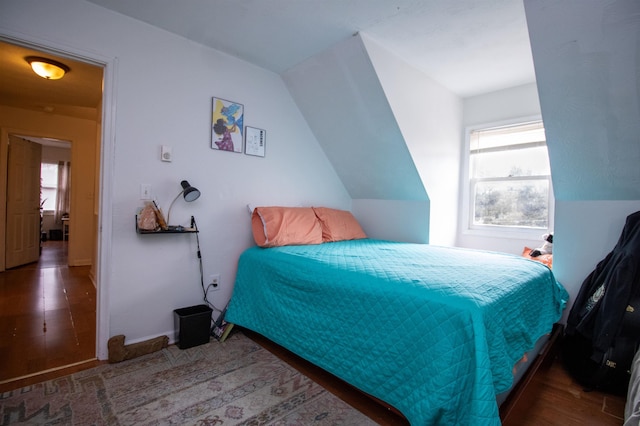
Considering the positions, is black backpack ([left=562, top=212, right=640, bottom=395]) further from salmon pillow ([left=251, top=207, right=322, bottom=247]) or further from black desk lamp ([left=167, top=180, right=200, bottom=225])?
black desk lamp ([left=167, top=180, right=200, bottom=225])

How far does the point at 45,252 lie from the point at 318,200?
589 centimetres

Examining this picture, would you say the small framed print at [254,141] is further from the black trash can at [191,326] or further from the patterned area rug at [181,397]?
the patterned area rug at [181,397]

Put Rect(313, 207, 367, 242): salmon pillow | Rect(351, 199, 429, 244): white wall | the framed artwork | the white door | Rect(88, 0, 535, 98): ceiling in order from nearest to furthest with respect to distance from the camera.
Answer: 1. Rect(88, 0, 535, 98): ceiling
2. the framed artwork
3. Rect(313, 207, 367, 242): salmon pillow
4. Rect(351, 199, 429, 244): white wall
5. the white door

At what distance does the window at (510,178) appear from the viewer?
3.10 m

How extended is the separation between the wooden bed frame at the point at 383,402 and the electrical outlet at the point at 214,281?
657 millimetres

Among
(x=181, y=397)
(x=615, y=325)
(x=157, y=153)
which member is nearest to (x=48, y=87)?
(x=157, y=153)

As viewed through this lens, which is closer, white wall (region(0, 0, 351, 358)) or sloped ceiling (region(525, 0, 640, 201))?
sloped ceiling (region(525, 0, 640, 201))

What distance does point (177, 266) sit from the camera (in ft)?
7.85

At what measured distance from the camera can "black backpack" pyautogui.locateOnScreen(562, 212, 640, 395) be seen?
1.81 meters

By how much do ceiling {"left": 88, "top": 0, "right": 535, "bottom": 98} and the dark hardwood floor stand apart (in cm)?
234

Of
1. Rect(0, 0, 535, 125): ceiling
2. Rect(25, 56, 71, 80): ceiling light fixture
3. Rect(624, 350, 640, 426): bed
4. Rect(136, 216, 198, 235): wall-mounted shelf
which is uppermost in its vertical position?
Rect(0, 0, 535, 125): ceiling

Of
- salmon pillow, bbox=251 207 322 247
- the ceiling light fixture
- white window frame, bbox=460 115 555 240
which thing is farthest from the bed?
the ceiling light fixture

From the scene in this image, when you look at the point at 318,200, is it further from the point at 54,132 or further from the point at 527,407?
the point at 54,132

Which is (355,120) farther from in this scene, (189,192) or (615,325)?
(615,325)
